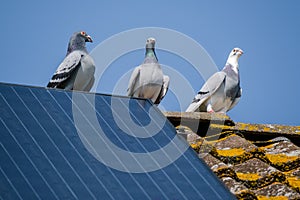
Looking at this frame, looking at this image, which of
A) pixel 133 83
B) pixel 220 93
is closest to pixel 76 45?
pixel 133 83

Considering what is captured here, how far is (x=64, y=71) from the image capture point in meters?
12.7

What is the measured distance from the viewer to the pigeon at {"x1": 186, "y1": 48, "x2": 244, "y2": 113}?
13.3 meters

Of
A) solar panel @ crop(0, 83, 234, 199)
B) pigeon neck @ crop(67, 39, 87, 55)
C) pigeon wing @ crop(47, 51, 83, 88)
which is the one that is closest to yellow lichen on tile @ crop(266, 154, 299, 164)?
solar panel @ crop(0, 83, 234, 199)

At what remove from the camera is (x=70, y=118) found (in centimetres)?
798

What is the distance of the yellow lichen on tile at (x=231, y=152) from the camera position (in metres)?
9.55

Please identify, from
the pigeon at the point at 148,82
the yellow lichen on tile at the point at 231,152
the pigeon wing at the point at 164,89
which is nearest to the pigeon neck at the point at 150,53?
the pigeon at the point at 148,82

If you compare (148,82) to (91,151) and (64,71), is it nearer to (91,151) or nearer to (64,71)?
(64,71)

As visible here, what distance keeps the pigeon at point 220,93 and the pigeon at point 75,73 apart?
136 cm

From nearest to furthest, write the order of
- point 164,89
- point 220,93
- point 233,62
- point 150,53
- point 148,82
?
point 148,82
point 164,89
point 150,53
point 220,93
point 233,62

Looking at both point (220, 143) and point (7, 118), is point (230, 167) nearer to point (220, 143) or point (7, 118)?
point (220, 143)

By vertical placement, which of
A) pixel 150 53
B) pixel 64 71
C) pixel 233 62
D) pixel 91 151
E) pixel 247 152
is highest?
pixel 233 62

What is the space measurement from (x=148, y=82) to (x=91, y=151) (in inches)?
181

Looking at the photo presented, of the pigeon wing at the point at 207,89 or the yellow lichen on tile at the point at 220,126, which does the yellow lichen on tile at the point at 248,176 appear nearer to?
the yellow lichen on tile at the point at 220,126

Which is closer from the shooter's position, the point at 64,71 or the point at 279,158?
the point at 279,158
